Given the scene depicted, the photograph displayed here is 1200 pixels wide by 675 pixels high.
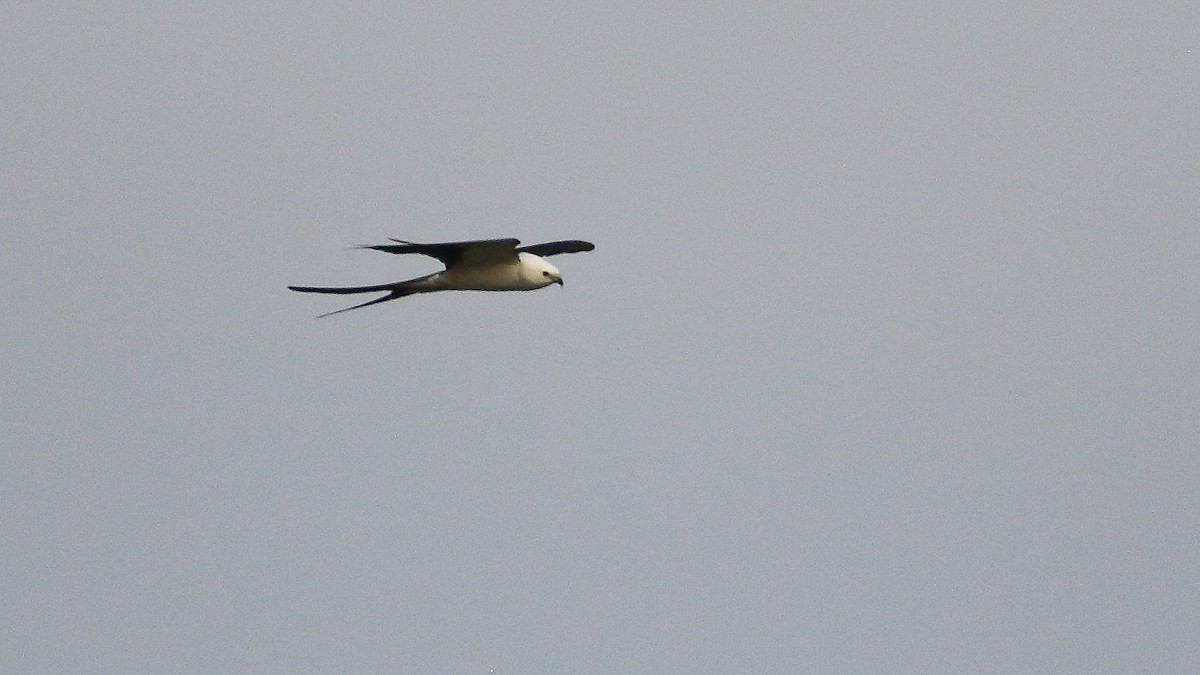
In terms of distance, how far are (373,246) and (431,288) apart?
1.74 m

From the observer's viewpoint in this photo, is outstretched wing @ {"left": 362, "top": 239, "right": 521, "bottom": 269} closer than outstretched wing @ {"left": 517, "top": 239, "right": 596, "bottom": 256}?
Yes

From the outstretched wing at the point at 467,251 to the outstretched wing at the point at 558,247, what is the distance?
1330 millimetres

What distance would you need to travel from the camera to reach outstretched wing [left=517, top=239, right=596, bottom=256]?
1858cm

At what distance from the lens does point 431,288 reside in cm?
1739

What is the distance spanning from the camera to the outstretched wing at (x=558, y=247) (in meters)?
18.6

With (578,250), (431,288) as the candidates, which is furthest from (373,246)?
(578,250)

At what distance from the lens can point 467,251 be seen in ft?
55.0

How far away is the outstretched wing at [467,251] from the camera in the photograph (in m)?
16.1

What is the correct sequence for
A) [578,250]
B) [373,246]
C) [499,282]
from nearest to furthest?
[373,246], [499,282], [578,250]

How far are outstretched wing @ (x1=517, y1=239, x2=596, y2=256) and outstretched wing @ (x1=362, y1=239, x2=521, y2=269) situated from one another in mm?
1330

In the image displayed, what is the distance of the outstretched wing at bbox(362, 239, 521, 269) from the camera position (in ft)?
53.0

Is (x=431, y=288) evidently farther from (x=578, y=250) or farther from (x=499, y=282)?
(x=578, y=250)

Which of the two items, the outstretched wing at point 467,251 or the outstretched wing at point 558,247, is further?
the outstretched wing at point 558,247

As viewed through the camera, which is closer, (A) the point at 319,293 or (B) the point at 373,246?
(B) the point at 373,246
